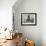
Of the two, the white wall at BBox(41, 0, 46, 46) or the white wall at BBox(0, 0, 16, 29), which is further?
the white wall at BBox(41, 0, 46, 46)

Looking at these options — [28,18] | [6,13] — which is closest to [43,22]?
[28,18]

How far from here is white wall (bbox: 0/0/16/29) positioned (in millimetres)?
4457

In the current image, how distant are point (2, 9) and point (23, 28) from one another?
1430mm

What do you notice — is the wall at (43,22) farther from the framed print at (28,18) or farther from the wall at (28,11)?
the framed print at (28,18)

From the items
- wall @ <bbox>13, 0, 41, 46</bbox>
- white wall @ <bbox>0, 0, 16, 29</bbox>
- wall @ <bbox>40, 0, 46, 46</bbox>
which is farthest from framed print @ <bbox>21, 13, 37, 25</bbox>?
white wall @ <bbox>0, 0, 16, 29</bbox>

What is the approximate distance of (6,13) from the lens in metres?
4.50

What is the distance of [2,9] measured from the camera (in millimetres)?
4469

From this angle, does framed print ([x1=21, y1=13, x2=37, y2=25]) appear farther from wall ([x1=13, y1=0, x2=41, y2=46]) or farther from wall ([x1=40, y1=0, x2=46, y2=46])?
wall ([x1=40, y1=0, x2=46, y2=46])

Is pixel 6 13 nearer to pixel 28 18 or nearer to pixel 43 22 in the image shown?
pixel 28 18

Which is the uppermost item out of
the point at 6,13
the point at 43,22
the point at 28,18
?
the point at 6,13

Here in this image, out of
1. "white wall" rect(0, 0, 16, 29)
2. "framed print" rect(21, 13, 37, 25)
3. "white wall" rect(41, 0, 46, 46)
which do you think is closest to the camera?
"white wall" rect(0, 0, 16, 29)

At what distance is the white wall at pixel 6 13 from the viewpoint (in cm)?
446

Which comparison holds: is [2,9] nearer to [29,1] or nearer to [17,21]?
[17,21]

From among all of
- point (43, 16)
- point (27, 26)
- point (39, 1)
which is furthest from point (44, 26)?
point (39, 1)
